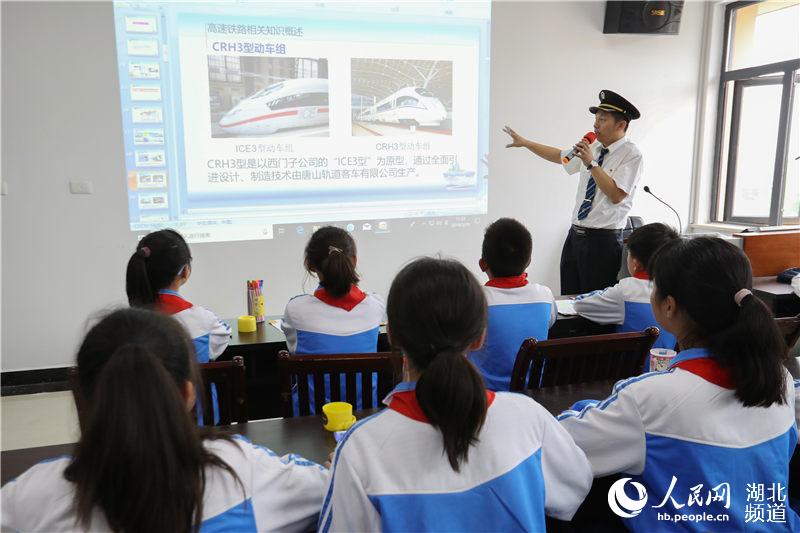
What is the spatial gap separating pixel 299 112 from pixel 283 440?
3.14 meters

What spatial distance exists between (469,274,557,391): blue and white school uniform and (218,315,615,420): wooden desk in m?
0.45

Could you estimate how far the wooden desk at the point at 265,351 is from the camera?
7.39 feet

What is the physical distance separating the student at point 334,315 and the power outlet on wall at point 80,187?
94.8 inches

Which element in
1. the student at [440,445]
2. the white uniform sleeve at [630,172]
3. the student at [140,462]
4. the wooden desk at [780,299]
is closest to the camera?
the student at [140,462]

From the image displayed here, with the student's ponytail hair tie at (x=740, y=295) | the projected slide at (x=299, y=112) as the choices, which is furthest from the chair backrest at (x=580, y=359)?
the projected slide at (x=299, y=112)

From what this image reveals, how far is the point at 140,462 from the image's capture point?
77cm

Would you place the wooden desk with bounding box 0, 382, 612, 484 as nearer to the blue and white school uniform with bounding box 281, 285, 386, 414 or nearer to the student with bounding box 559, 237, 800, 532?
the student with bounding box 559, 237, 800, 532

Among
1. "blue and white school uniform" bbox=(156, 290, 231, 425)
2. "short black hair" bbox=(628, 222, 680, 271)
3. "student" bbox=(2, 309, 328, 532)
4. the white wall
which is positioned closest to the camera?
"student" bbox=(2, 309, 328, 532)

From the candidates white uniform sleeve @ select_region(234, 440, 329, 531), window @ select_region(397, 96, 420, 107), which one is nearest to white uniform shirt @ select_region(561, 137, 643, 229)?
window @ select_region(397, 96, 420, 107)

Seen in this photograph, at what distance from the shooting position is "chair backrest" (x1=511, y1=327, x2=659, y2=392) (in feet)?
5.22

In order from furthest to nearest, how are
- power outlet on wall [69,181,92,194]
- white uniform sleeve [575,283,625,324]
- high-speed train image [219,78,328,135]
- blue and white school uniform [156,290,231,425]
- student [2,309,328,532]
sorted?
high-speed train image [219,78,328,135]
power outlet on wall [69,181,92,194]
white uniform sleeve [575,283,625,324]
blue and white school uniform [156,290,231,425]
student [2,309,328,532]

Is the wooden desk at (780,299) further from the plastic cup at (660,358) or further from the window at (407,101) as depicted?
the window at (407,101)

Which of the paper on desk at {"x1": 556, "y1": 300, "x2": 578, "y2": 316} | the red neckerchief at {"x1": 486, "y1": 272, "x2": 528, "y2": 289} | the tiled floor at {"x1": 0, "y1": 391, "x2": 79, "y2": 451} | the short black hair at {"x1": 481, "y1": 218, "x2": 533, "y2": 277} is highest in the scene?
the short black hair at {"x1": 481, "y1": 218, "x2": 533, "y2": 277}

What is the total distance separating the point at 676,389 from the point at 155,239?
1.71 metres
